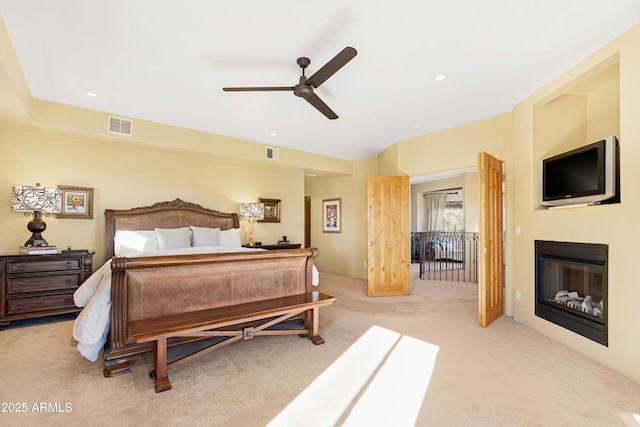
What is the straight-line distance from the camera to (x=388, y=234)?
5.40m

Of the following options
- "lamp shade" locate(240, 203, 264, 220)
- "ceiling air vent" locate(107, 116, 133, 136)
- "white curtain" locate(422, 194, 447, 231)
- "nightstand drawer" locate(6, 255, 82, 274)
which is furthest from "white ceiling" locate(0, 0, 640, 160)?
"white curtain" locate(422, 194, 447, 231)

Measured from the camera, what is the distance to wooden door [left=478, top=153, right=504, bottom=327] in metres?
3.63

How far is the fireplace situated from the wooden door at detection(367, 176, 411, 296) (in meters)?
2.15

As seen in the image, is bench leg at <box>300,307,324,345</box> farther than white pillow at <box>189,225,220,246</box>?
No

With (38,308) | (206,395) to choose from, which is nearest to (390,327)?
(206,395)

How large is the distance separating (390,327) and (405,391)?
1.40 metres

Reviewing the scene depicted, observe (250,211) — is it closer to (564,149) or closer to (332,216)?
(332,216)

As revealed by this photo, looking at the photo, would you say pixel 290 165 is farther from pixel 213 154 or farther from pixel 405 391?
pixel 405 391

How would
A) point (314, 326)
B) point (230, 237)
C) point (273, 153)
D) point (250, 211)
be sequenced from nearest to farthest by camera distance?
point (314, 326)
point (230, 237)
point (250, 211)
point (273, 153)

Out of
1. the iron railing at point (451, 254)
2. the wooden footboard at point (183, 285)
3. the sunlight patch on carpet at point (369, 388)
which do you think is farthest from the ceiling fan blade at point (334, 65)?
the iron railing at point (451, 254)

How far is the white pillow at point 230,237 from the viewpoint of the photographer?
4973mm

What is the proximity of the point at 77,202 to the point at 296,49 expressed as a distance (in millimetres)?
3851

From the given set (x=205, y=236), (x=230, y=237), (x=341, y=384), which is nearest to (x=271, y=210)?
(x=230, y=237)

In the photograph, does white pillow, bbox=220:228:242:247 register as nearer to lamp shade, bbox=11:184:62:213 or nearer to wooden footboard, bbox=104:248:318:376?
wooden footboard, bbox=104:248:318:376
